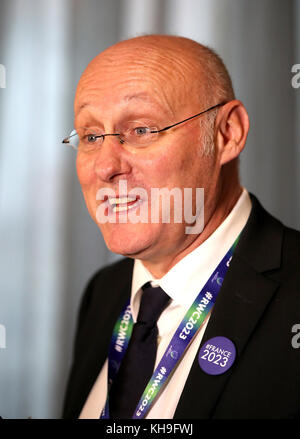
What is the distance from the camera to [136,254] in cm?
136

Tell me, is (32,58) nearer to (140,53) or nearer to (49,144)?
(49,144)

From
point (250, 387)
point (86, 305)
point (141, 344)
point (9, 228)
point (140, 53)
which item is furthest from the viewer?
point (86, 305)

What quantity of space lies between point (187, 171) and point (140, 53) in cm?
33

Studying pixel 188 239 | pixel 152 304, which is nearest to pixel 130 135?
pixel 188 239

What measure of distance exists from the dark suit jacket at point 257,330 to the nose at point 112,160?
39cm

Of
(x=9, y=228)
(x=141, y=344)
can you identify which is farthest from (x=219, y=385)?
(x=9, y=228)

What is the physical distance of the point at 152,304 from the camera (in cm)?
144

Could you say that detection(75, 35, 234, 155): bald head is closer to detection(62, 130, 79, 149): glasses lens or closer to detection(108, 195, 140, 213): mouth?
detection(62, 130, 79, 149): glasses lens
